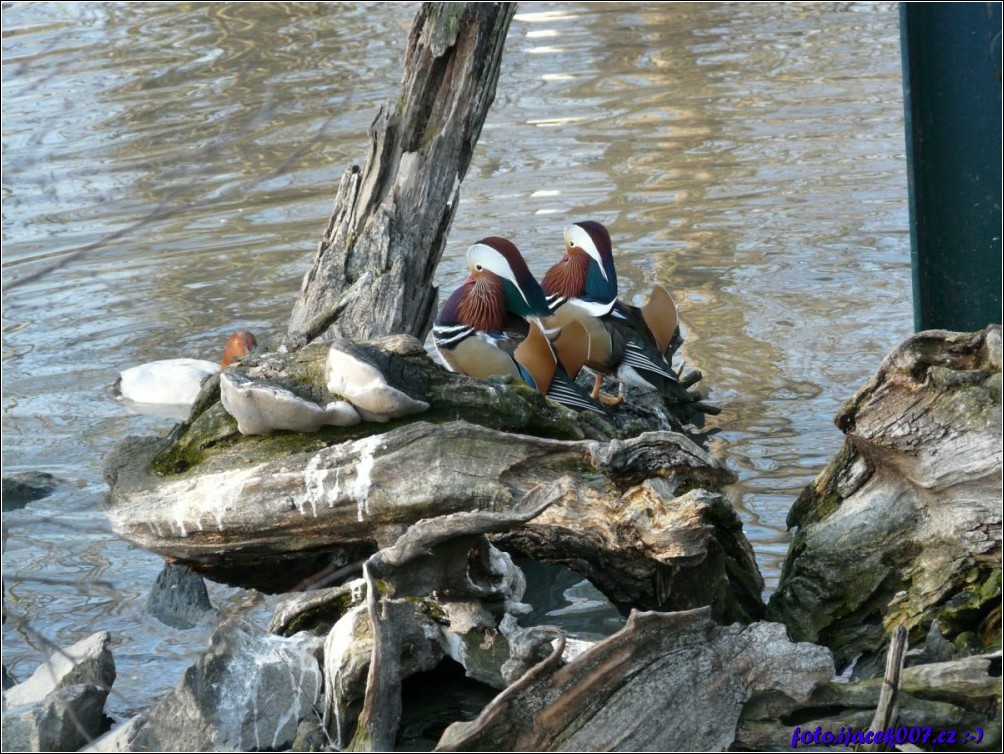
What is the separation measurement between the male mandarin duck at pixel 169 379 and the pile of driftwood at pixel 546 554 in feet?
6.59

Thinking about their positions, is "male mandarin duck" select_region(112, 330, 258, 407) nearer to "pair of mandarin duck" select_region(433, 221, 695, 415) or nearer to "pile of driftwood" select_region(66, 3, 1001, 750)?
"pair of mandarin duck" select_region(433, 221, 695, 415)

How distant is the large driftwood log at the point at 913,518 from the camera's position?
3230 millimetres

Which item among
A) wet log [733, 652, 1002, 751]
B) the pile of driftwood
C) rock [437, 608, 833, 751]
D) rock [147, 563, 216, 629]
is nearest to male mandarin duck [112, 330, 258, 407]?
rock [147, 563, 216, 629]

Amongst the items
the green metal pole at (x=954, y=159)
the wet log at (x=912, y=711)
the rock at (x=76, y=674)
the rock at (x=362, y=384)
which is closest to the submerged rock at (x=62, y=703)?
the rock at (x=76, y=674)

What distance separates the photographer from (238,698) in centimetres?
316

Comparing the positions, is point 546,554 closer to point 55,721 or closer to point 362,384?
point 362,384

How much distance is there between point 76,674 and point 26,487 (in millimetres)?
2000

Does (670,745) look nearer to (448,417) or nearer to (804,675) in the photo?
Answer: (804,675)

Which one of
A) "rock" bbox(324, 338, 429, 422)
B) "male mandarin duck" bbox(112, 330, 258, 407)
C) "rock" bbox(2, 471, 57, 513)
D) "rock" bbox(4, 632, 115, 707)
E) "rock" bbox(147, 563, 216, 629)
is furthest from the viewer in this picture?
"male mandarin duck" bbox(112, 330, 258, 407)

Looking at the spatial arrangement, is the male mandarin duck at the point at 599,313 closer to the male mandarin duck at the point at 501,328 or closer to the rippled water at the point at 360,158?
the male mandarin duck at the point at 501,328

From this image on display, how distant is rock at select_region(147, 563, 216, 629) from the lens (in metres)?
4.23

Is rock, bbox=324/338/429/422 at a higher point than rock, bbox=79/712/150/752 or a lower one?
higher

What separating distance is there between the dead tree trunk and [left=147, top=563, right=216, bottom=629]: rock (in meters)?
Answer: 0.93

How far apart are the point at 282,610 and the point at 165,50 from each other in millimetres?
10094
